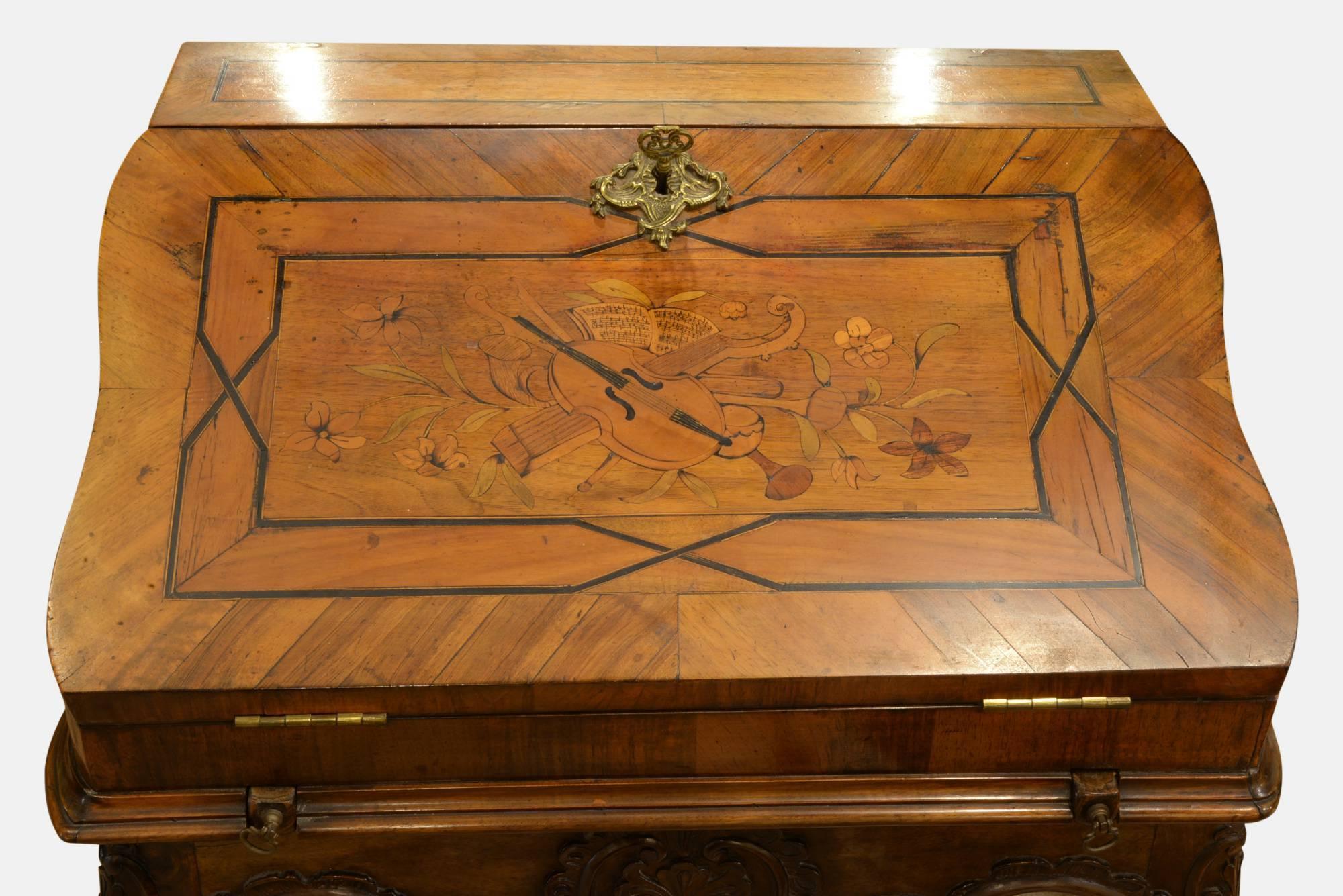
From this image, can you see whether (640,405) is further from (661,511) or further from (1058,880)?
(1058,880)

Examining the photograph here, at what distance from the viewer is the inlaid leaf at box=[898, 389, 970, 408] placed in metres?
3.52

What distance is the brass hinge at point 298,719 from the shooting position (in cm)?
316

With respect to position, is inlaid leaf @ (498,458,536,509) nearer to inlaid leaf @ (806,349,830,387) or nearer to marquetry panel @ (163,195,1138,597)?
marquetry panel @ (163,195,1138,597)

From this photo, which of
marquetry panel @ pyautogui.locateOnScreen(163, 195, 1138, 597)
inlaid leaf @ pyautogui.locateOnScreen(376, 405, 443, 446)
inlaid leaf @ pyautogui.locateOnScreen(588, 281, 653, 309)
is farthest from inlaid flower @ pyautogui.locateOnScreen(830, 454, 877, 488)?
inlaid leaf @ pyautogui.locateOnScreen(376, 405, 443, 446)

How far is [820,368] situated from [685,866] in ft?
2.96

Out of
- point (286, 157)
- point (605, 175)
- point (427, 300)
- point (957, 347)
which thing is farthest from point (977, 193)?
point (286, 157)

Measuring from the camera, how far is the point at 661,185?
3.79 meters

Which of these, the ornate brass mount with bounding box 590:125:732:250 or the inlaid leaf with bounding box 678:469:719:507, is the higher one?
the ornate brass mount with bounding box 590:125:732:250

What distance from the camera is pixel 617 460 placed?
135 inches

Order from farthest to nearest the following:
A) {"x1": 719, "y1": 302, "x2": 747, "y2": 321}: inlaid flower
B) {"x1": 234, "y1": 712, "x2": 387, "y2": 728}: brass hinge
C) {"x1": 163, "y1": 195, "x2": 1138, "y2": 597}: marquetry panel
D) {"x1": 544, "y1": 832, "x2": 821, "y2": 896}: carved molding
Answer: {"x1": 719, "y1": 302, "x2": 747, "y2": 321}: inlaid flower < {"x1": 544, "y1": 832, "x2": 821, "y2": 896}: carved molding < {"x1": 163, "y1": 195, "x2": 1138, "y2": 597}: marquetry panel < {"x1": 234, "y1": 712, "x2": 387, "y2": 728}: brass hinge

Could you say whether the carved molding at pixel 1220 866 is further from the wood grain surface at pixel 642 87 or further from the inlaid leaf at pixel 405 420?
the inlaid leaf at pixel 405 420

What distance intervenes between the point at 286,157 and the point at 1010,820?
1802mm

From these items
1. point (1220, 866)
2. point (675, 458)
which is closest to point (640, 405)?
point (675, 458)

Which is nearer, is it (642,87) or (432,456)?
(432,456)
